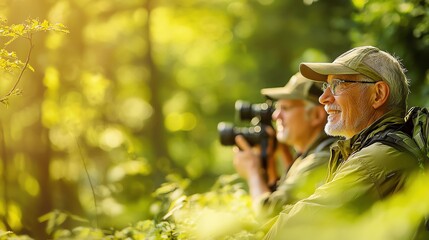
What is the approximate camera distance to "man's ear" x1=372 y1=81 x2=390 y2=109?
416cm

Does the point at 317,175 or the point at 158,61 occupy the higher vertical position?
the point at 158,61

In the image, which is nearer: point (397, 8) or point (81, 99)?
point (397, 8)

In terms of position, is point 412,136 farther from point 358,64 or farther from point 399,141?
point 358,64

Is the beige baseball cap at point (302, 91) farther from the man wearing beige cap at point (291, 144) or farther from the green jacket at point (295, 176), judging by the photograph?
the green jacket at point (295, 176)

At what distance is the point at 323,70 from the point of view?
4262 mm

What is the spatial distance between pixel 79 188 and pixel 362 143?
7.95 metres

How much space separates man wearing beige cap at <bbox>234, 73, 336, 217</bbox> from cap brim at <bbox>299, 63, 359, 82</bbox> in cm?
146

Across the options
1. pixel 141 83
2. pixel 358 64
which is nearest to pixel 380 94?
pixel 358 64

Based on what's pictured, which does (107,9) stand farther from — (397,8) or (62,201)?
(397,8)

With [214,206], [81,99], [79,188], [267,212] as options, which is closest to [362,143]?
[214,206]

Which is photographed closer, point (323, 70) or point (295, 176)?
point (323, 70)

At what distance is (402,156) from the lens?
372 centimetres

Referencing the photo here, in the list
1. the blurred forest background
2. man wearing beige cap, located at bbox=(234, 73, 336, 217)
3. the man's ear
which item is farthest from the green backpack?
man wearing beige cap, located at bbox=(234, 73, 336, 217)

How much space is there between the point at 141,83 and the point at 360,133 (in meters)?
21.7
